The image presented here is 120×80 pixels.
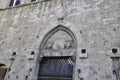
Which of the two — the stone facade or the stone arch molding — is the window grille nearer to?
the stone facade

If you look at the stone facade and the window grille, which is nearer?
the stone facade

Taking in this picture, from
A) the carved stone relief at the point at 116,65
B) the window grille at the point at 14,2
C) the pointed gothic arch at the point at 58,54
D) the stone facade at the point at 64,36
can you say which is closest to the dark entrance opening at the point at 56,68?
the pointed gothic arch at the point at 58,54

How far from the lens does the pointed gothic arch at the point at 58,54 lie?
6.27 m

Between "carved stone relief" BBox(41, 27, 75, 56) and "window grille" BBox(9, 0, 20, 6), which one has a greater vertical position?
"window grille" BBox(9, 0, 20, 6)

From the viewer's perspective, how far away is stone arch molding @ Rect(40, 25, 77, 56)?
21.3 ft

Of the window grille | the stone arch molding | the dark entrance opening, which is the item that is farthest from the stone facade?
the window grille

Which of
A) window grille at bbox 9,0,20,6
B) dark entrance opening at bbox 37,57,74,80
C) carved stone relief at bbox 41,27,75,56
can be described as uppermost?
window grille at bbox 9,0,20,6

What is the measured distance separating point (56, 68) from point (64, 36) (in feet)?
4.57

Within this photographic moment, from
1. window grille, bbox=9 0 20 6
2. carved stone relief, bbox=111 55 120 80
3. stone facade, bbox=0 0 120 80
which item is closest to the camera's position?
carved stone relief, bbox=111 55 120 80

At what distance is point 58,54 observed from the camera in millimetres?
6570

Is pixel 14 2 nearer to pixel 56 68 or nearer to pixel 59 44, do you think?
pixel 59 44

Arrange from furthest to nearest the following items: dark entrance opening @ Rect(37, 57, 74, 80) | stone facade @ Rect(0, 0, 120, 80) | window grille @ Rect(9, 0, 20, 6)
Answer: window grille @ Rect(9, 0, 20, 6)
dark entrance opening @ Rect(37, 57, 74, 80)
stone facade @ Rect(0, 0, 120, 80)

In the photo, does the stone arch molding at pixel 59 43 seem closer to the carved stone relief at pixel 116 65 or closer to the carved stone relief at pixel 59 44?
the carved stone relief at pixel 59 44

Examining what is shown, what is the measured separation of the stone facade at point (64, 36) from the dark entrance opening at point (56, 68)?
0.22 m
